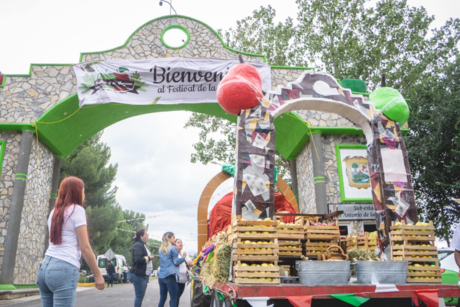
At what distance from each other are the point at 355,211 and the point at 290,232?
4.64m

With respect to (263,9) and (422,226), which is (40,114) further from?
(263,9)

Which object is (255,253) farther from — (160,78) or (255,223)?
(160,78)

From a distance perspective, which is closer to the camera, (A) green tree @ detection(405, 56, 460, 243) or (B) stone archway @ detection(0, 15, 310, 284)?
(B) stone archway @ detection(0, 15, 310, 284)

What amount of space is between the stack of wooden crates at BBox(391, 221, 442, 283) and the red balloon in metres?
2.80

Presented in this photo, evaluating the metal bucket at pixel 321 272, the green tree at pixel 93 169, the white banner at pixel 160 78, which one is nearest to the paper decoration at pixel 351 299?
the metal bucket at pixel 321 272

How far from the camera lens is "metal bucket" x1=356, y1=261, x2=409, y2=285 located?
405 cm

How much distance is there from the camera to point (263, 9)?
738 inches

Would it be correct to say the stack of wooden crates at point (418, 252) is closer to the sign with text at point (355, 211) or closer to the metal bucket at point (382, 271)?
the metal bucket at point (382, 271)

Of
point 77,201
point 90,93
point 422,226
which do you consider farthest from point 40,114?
point 422,226

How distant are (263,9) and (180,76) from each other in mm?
10627

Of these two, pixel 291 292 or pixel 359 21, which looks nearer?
pixel 291 292

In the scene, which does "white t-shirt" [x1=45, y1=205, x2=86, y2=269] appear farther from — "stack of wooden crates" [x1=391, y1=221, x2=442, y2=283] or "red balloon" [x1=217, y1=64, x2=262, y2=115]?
"stack of wooden crates" [x1=391, y1=221, x2=442, y2=283]

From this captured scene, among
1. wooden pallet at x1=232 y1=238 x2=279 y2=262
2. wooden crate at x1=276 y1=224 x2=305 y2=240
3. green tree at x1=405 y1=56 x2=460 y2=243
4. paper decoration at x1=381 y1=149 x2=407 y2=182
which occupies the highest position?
green tree at x1=405 y1=56 x2=460 y2=243

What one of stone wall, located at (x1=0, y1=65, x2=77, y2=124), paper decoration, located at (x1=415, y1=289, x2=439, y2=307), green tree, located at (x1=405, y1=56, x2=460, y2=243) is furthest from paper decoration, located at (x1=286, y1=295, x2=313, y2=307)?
green tree, located at (x1=405, y1=56, x2=460, y2=243)
